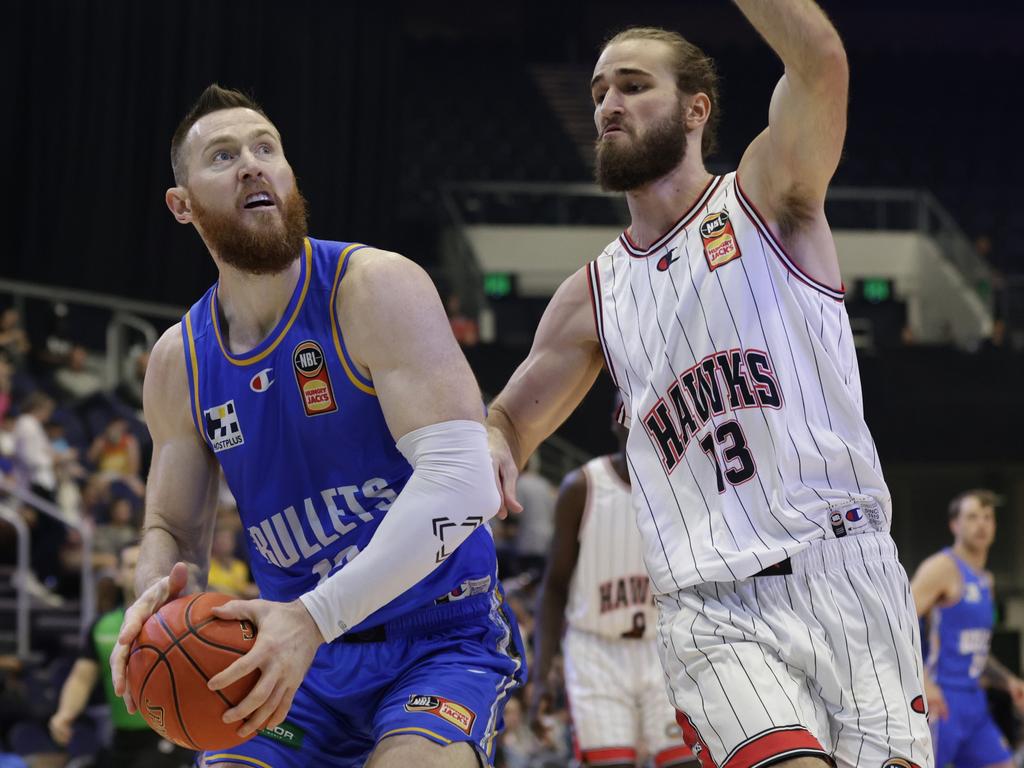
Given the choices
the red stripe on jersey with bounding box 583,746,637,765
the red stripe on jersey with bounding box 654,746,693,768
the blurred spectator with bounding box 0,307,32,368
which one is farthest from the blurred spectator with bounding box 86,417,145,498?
the red stripe on jersey with bounding box 654,746,693,768

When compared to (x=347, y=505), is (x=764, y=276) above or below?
above

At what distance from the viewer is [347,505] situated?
3.61 meters

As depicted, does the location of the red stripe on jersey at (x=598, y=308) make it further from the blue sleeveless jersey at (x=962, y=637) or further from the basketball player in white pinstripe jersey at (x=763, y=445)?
the blue sleeveless jersey at (x=962, y=637)

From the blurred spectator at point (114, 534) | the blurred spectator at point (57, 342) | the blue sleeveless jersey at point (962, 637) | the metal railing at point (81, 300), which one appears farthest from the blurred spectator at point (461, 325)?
the blue sleeveless jersey at point (962, 637)

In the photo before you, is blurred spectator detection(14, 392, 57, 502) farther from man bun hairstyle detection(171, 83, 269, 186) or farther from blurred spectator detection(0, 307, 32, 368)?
man bun hairstyle detection(171, 83, 269, 186)

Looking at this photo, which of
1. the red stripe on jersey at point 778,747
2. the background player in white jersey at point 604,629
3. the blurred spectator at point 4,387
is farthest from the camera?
the blurred spectator at point 4,387

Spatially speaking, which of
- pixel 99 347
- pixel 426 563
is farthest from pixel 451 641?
pixel 99 347

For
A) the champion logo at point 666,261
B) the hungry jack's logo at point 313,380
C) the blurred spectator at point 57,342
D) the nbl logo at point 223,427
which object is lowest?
the nbl logo at point 223,427

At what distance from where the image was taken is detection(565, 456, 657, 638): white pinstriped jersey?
686 cm

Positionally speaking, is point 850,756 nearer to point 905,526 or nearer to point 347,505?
point 347,505

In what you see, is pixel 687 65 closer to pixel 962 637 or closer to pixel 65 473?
pixel 962 637

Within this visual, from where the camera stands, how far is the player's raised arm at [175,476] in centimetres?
381

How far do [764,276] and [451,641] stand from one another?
1221 millimetres

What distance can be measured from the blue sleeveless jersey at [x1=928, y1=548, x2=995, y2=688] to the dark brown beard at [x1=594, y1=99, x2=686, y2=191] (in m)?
5.97
